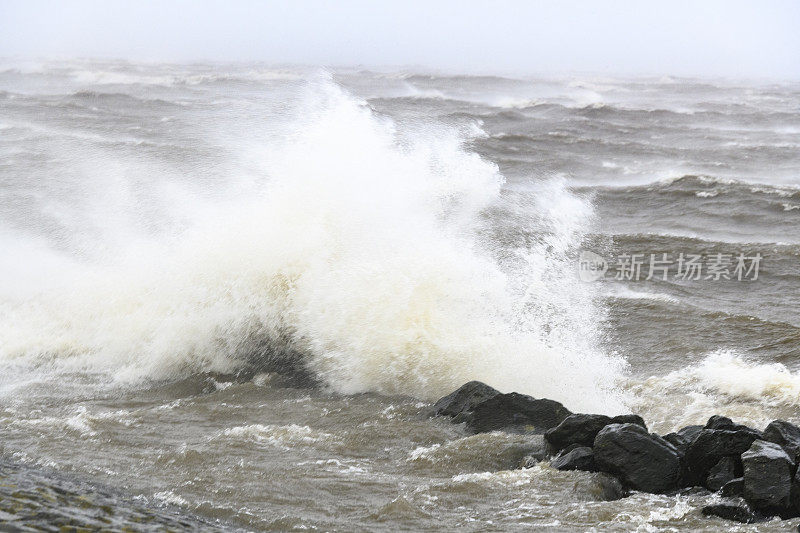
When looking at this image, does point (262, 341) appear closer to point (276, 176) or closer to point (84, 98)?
point (276, 176)

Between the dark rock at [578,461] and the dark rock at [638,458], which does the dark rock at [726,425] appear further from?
the dark rock at [578,461]

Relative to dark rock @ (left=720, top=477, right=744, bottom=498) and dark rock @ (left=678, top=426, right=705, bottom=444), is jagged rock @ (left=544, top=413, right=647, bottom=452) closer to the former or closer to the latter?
dark rock @ (left=678, top=426, right=705, bottom=444)

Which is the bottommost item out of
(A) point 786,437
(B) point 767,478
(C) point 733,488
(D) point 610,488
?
(D) point 610,488

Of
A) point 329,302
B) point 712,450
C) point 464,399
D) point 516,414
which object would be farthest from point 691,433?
point 329,302

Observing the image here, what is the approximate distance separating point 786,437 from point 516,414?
2032 mm

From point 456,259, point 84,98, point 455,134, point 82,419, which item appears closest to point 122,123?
point 84,98

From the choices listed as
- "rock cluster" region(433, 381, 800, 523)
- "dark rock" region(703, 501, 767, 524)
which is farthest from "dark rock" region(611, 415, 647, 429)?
"dark rock" region(703, 501, 767, 524)

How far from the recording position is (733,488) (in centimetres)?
541

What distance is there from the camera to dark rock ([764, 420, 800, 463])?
551 centimetres

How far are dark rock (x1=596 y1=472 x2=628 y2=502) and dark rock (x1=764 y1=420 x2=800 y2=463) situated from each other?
100 cm

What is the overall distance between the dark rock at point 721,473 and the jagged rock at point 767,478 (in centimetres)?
21

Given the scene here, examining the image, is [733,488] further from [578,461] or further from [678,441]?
[578,461]

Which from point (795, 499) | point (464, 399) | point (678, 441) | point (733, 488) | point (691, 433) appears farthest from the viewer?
point (464, 399)

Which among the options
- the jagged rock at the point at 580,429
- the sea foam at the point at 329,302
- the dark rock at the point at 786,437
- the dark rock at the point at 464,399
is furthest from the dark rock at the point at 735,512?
the sea foam at the point at 329,302
